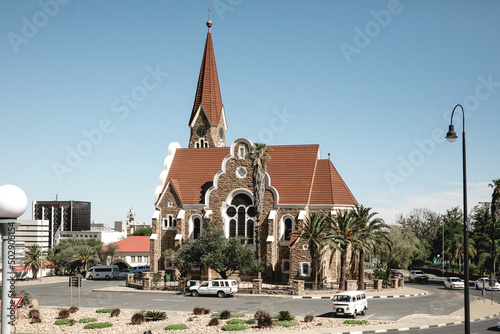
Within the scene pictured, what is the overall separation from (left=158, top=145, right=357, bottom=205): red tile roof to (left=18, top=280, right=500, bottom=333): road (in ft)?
46.5

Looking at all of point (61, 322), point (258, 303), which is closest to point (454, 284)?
point (258, 303)

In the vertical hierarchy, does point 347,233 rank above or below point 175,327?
above

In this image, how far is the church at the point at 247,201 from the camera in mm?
A: 53500

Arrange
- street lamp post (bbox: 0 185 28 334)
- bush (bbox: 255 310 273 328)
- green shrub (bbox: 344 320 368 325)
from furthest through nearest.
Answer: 1. green shrub (bbox: 344 320 368 325)
2. bush (bbox: 255 310 273 328)
3. street lamp post (bbox: 0 185 28 334)

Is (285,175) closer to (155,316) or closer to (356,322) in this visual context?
(356,322)

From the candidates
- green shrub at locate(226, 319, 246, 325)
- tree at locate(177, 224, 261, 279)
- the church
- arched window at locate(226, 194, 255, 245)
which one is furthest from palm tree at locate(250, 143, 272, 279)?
green shrub at locate(226, 319, 246, 325)

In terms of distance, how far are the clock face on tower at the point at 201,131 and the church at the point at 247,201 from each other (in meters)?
5.77

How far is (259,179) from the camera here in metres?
52.4

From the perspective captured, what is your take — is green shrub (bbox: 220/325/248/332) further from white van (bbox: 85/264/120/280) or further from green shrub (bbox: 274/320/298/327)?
→ white van (bbox: 85/264/120/280)

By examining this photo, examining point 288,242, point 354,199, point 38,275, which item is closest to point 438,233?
point 354,199

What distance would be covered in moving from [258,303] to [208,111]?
1375 inches

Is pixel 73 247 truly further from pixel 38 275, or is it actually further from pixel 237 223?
pixel 237 223

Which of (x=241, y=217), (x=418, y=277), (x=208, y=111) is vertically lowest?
(x=418, y=277)

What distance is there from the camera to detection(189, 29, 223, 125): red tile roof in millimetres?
68375
